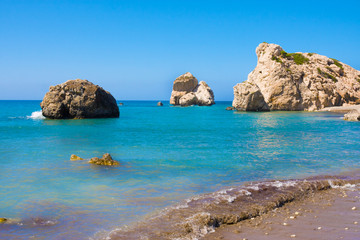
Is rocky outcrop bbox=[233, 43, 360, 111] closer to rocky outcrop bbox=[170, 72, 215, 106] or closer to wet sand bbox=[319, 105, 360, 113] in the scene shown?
wet sand bbox=[319, 105, 360, 113]

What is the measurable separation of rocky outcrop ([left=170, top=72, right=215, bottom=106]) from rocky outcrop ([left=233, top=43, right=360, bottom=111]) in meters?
49.6

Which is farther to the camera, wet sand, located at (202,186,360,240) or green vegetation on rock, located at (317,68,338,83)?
green vegetation on rock, located at (317,68,338,83)

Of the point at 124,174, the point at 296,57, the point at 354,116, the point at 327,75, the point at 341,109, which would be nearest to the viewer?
the point at 124,174

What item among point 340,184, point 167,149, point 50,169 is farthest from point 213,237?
point 167,149

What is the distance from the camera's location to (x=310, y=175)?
1277cm

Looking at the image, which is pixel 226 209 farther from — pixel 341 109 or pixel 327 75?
pixel 327 75

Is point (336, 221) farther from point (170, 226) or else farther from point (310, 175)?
point (310, 175)

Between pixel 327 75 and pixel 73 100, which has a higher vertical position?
pixel 327 75

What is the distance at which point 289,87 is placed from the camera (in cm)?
7125

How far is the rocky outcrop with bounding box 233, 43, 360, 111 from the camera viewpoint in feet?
233

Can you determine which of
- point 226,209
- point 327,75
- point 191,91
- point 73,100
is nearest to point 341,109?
point 327,75

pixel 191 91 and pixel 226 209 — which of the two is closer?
pixel 226 209

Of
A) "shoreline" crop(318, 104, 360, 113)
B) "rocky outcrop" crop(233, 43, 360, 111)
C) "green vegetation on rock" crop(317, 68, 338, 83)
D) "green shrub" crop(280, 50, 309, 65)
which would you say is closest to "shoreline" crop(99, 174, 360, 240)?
"rocky outcrop" crop(233, 43, 360, 111)

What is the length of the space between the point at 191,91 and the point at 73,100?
86.7m
